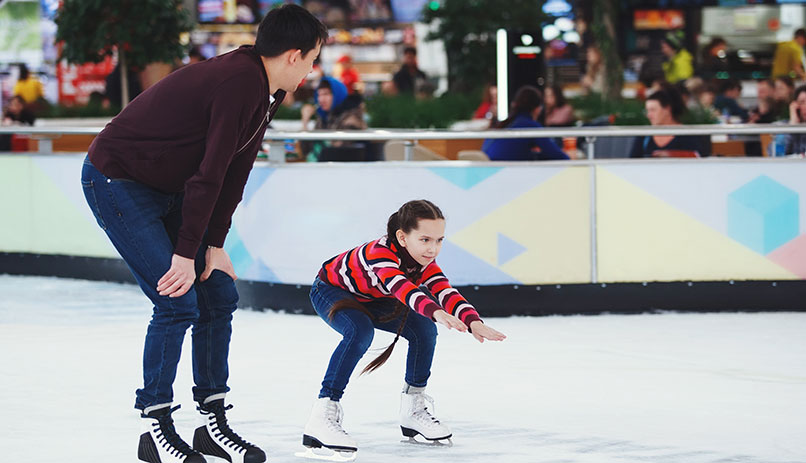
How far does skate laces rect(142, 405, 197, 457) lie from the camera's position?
10.9 feet

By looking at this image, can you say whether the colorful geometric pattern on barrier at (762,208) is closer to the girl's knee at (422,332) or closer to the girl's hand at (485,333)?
the girl's knee at (422,332)

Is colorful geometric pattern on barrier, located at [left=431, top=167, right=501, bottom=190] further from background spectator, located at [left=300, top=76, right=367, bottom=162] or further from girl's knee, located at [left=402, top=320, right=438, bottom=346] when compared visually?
girl's knee, located at [left=402, top=320, right=438, bottom=346]

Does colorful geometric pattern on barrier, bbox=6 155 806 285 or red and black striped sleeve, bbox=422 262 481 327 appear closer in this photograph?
red and black striped sleeve, bbox=422 262 481 327

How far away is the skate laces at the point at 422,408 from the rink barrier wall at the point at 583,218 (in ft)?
8.48

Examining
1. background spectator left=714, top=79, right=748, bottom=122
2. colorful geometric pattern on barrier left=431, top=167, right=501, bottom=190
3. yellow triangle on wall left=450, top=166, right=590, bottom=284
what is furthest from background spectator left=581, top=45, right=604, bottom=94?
colorful geometric pattern on barrier left=431, top=167, right=501, bottom=190

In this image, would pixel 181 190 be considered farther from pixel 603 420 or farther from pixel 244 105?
pixel 603 420

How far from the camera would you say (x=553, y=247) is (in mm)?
6383

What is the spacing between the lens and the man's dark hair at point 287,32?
3.18 m

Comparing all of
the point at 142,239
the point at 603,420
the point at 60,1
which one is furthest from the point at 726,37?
the point at 142,239

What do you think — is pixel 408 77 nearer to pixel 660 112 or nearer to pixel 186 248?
pixel 660 112

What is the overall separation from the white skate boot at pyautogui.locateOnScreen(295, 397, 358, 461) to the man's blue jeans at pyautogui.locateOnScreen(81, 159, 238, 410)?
1.31 ft

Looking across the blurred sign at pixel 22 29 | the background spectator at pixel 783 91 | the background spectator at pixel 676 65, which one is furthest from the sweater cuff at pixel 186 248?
the blurred sign at pixel 22 29

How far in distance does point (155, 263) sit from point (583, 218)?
3.56 metres

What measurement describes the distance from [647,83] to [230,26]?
9.24 m
